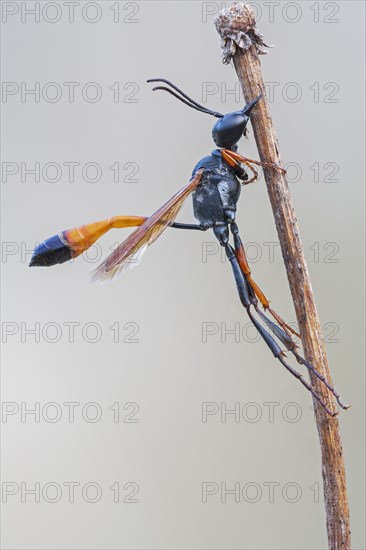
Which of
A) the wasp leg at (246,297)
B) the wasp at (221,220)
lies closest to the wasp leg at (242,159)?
the wasp at (221,220)

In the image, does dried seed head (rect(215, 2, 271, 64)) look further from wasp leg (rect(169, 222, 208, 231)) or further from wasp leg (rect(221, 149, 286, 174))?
wasp leg (rect(169, 222, 208, 231))

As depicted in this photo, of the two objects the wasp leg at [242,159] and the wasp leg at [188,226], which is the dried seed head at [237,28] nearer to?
the wasp leg at [242,159]

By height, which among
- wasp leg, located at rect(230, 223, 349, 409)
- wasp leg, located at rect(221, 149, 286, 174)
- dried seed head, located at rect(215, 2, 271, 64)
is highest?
dried seed head, located at rect(215, 2, 271, 64)

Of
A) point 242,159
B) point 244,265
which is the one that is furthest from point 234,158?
point 244,265

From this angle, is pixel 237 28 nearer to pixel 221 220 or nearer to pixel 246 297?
pixel 221 220

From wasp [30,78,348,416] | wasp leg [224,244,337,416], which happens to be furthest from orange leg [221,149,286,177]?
wasp leg [224,244,337,416]

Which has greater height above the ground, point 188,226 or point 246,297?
point 188,226
